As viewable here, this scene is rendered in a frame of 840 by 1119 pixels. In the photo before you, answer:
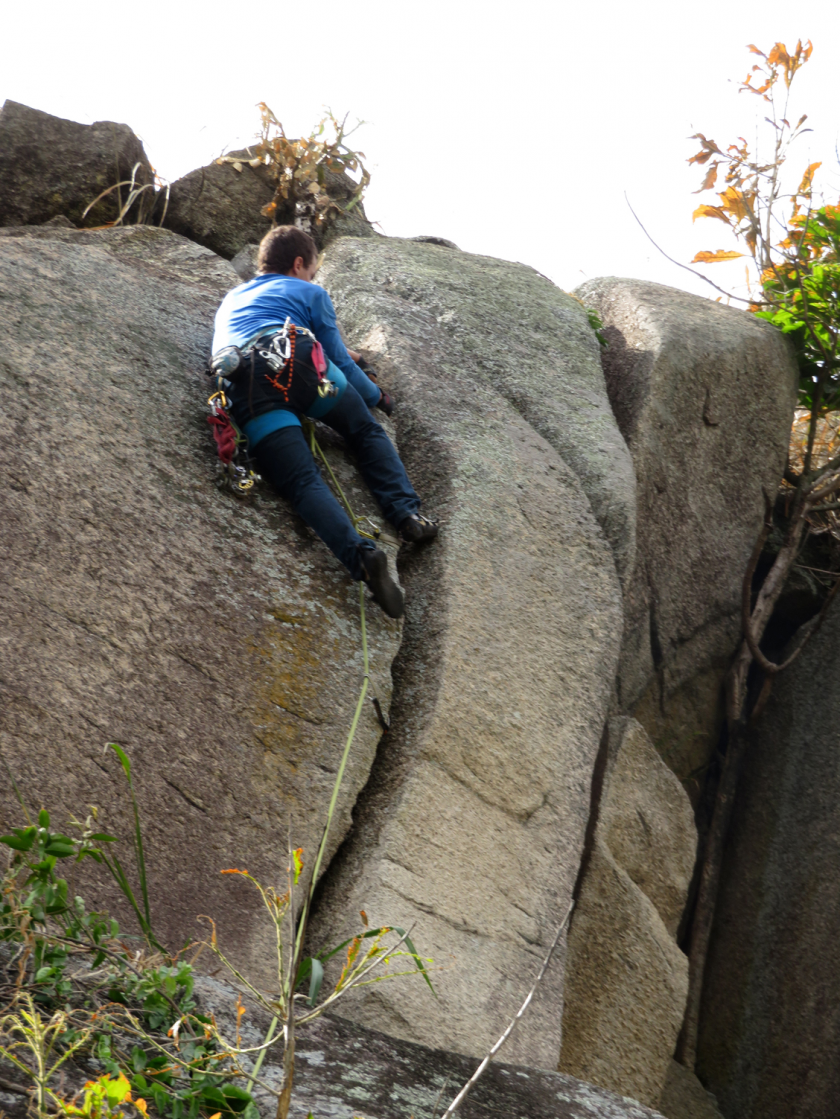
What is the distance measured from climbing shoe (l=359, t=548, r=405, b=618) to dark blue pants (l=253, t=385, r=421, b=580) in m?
0.05

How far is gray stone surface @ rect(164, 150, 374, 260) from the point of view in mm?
8133

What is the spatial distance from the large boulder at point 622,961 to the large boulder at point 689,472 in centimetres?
105

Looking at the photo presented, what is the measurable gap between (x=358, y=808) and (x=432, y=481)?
2065mm

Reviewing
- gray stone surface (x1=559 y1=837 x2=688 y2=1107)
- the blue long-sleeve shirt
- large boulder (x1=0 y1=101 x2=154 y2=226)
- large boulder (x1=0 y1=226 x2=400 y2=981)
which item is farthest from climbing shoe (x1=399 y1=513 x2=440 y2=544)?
large boulder (x1=0 y1=101 x2=154 y2=226)

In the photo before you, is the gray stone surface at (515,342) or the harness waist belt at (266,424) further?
the gray stone surface at (515,342)

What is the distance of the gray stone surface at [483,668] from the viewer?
399 cm

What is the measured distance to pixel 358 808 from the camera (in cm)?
431

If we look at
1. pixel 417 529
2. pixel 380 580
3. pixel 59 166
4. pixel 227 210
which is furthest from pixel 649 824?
pixel 59 166

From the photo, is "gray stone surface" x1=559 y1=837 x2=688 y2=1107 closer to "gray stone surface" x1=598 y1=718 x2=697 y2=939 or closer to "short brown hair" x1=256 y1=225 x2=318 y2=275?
"gray stone surface" x1=598 y1=718 x2=697 y2=939

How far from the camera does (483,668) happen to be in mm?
4754

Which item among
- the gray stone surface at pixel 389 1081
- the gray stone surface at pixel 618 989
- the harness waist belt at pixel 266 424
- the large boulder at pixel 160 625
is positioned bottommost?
the gray stone surface at pixel 618 989

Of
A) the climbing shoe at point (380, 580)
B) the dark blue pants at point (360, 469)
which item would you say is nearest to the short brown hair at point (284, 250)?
the dark blue pants at point (360, 469)

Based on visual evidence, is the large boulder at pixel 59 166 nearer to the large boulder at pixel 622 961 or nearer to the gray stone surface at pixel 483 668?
the gray stone surface at pixel 483 668

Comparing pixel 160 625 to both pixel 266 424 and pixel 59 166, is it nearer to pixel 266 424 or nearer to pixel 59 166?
pixel 266 424
